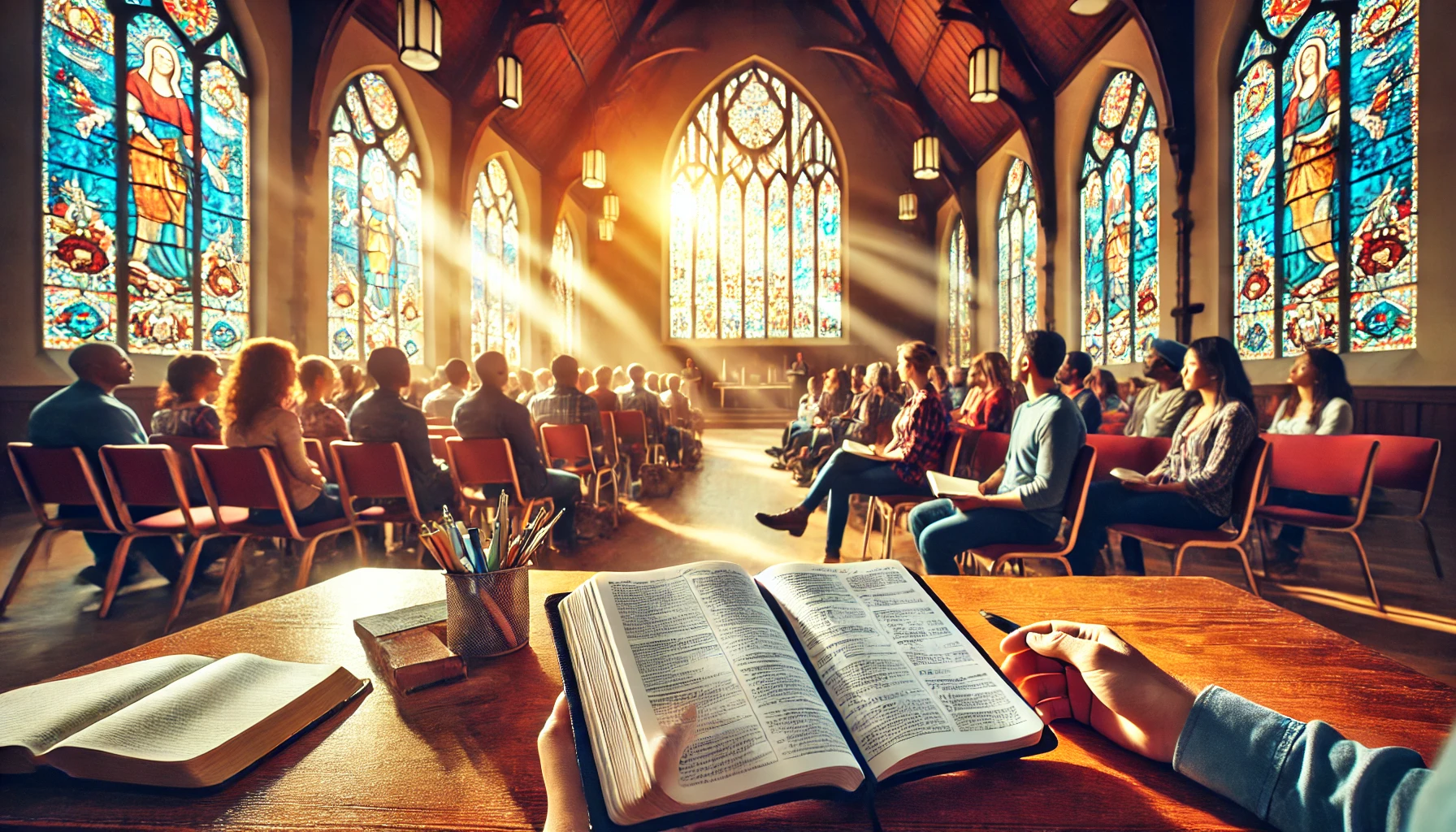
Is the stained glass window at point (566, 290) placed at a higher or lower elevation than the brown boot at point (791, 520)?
higher

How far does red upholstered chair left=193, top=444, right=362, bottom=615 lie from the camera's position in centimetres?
238

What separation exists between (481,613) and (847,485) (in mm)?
2654

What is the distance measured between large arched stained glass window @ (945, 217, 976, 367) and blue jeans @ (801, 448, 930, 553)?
375 inches

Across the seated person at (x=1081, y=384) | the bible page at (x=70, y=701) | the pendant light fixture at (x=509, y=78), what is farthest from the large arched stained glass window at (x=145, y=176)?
the seated person at (x=1081, y=384)

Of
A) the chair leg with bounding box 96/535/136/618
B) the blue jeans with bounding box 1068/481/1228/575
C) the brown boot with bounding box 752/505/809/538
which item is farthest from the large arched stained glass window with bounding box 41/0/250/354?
the blue jeans with bounding box 1068/481/1228/575

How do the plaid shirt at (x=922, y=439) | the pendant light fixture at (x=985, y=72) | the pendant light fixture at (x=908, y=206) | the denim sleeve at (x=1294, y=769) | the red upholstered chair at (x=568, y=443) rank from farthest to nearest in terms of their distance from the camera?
the pendant light fixture at (x=908, y=206)
the pendant light fixture at (x=985, y=72)
the red upholstered chair at (x=568, y=443)
the plaid shirt at (x=922, y=439)
the denim sleeve at (x=1294, y=769)

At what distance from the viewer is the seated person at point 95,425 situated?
2.66 m

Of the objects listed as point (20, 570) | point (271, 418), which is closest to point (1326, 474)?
point (271, 418)

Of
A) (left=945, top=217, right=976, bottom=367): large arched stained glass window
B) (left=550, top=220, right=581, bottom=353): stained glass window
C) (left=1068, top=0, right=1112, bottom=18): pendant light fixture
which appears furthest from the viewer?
(left=550, top=220, right=581, bottom=353): stained glass window

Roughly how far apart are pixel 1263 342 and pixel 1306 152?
154 centimetres

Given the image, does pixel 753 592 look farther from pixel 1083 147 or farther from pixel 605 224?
pixel 605 224

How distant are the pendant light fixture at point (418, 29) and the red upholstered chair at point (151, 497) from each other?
3.15 m

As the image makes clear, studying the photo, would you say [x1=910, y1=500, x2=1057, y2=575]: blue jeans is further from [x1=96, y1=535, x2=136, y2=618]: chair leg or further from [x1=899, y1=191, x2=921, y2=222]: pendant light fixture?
[x1=899, y1=191, x2=921, y2=222]: pendant light fixture

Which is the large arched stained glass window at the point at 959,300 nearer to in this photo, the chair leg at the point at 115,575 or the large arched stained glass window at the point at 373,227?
the large arched stained glass window at the point at 373,227
